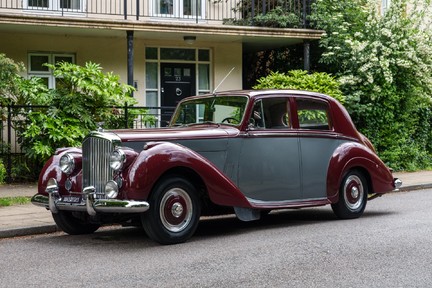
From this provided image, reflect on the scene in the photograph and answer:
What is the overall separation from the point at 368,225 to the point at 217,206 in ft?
7.17

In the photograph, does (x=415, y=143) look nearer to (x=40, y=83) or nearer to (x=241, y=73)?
(x=241, y=73)

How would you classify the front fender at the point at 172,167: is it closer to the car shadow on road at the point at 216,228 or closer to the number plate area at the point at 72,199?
the car shadow on road at the point at 216,228

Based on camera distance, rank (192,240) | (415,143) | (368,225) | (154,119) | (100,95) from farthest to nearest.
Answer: (415,143)
(154,119)
(100,95)
(368,225)
(192,240)

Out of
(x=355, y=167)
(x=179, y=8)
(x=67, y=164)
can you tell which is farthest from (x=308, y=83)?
(x=67, y=164)

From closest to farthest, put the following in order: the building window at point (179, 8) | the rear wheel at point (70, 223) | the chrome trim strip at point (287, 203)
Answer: the rear wheel at point (70, 223), the chrome trim strip at point (287, 203), the building window at point (179, 8)

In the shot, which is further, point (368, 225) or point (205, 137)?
point (368, 225)

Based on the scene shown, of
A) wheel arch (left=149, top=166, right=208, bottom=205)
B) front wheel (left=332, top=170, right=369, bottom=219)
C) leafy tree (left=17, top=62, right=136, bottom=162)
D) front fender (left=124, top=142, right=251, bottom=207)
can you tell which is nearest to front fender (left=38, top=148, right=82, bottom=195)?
front fender (left=124, top=142, right=251, bottom=207)

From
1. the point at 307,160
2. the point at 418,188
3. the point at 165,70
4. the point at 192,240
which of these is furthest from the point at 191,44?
the point at 192,240

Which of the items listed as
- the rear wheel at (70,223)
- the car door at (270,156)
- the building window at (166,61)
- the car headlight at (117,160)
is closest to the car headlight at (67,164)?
the rear wheel at (70,223)

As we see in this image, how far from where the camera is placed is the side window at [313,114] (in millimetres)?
10258

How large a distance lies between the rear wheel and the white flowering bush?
10.4m

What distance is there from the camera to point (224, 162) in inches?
361

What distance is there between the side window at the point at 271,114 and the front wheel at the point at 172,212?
1540mm

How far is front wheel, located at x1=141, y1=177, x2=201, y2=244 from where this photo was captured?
8219mm
